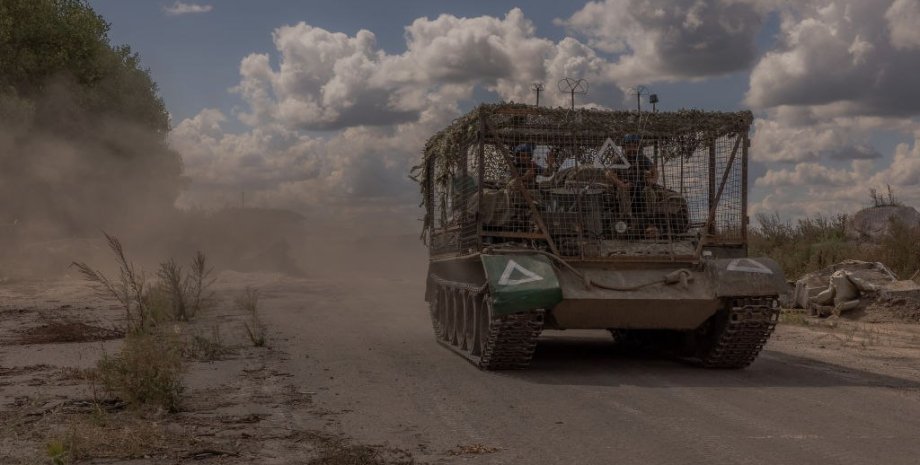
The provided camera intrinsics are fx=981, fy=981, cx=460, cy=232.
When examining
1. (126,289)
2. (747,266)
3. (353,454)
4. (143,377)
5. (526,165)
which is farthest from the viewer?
(126,289)

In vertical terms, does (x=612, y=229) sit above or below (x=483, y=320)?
above

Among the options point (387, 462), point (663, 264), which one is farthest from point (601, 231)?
point (387, 462)

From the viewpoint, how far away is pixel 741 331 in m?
10.1

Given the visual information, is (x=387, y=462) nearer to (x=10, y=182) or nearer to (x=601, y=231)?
(x=601, y=231)

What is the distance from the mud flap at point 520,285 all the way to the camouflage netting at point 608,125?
1398mm

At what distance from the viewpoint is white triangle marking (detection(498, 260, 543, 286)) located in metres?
9.65

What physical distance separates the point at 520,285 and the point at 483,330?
1276 mm

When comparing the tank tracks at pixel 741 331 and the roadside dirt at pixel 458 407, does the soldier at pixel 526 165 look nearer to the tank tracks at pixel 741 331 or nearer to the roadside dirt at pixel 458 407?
the roadside dirt at pixel 458 407

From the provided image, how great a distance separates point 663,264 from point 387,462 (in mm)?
5256

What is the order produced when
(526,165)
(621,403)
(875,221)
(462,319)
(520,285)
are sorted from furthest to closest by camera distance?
1. (875,221)
2. (462,319)
3. (526,165)
4. (520,285)
5. (621,403)

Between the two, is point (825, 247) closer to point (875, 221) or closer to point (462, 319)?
point (875, 221)

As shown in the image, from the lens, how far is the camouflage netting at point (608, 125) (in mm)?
10469

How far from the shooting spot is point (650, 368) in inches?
419

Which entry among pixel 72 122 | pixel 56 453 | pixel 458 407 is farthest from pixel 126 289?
pixel 72 122
